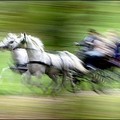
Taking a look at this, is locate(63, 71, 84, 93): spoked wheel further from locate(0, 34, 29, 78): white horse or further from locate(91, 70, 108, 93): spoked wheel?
locate(0, 34, 29, 78): white horse

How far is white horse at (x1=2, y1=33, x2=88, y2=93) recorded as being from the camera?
218 cm

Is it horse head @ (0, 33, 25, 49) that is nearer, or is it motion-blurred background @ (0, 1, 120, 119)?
motion-blurred background @ (0, 1, 120, 119)

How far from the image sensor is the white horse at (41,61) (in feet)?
7.16

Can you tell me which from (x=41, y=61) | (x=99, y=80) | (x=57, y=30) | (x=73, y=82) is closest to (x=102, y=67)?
(x=99, y=80)

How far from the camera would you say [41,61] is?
2.22 metres

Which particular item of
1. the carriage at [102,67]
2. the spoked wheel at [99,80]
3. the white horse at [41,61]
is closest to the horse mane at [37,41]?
the white horse at [41,61]

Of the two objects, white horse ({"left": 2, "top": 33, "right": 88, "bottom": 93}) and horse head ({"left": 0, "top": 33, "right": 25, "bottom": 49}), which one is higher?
horse head ({"left": 0, "top": 33, "right": 25, "bottom": 49})

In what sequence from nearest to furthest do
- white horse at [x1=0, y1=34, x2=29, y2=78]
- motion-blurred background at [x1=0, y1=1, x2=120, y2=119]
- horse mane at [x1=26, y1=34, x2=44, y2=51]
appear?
motion-blurred background at [x1=0, y1=1, x2=120, y2=119] → horse mane at [x1=26, y1=34, x2=44, y2=51] → white horse at [x1=0, y1=34, x2=29, y2=78]

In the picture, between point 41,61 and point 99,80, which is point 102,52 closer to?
point 99,80

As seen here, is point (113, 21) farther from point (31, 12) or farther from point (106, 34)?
point (31, 12)

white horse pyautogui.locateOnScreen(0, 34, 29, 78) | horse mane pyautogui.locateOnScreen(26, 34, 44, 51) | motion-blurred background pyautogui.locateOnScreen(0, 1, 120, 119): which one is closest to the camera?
motion-blurred background pyautogui.locateOnScreen(0, 1, 120, 119)

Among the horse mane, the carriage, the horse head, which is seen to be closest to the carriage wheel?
the carriage

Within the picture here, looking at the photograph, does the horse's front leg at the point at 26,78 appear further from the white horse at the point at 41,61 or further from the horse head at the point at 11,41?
the horse head at the point at 11,41

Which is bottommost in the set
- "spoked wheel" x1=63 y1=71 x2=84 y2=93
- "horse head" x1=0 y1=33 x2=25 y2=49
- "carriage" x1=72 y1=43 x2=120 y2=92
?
"spoked wheel" x1=63 y1=71 x2=84 y2=93
